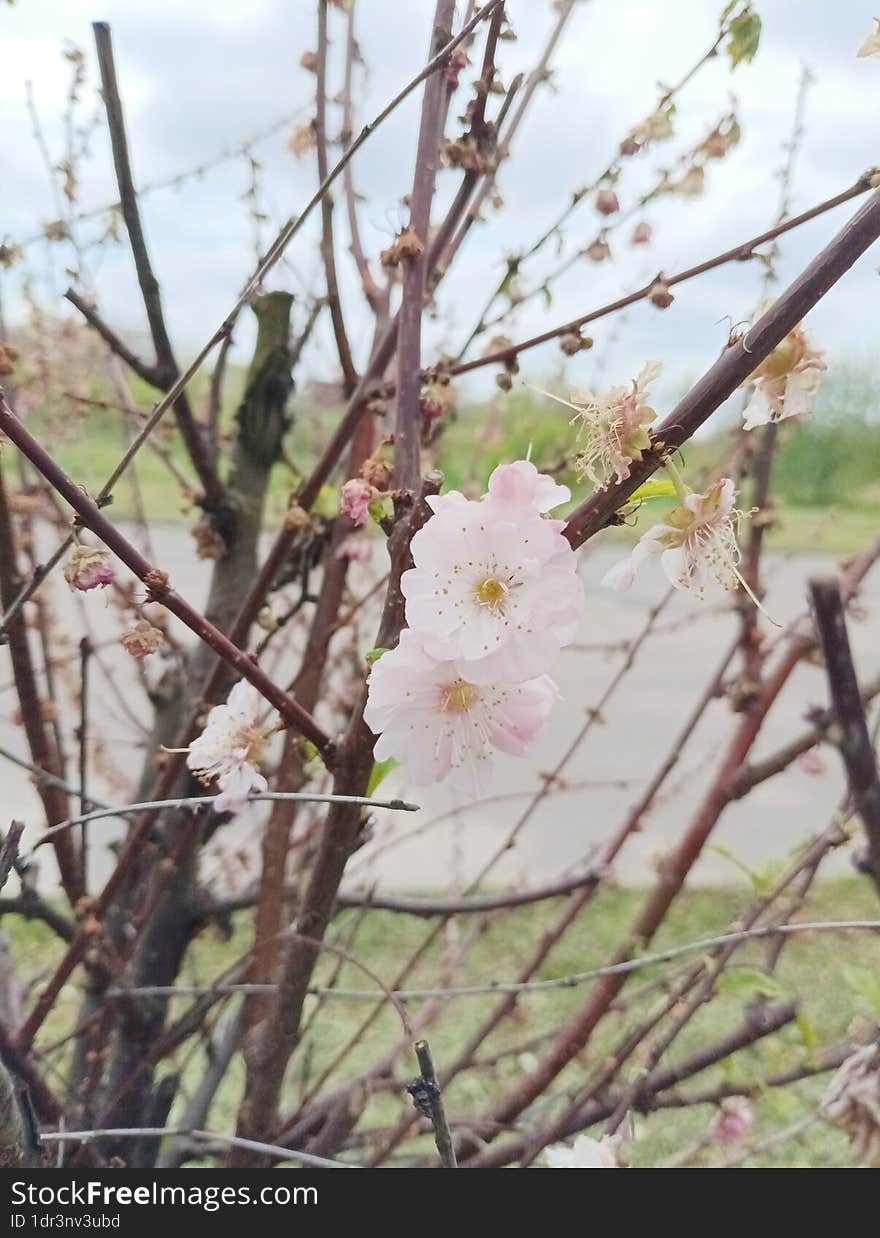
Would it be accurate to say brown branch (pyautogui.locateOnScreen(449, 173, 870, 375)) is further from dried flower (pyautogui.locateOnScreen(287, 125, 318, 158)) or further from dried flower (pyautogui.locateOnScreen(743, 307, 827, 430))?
dried flower (pyautogui.locateOnScreen(287, 125, 318, 158))

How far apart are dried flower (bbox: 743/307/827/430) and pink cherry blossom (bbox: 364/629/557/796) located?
12 centimetres

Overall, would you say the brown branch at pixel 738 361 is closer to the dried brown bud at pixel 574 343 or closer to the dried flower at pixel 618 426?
the dried flower at pixel 618 426

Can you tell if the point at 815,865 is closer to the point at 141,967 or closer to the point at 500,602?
the point at 500,602

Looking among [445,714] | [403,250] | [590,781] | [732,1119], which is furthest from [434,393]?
[590,781]

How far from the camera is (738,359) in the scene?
28cm

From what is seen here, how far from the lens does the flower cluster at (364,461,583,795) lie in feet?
0.94

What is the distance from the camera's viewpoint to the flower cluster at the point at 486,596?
0.94ft

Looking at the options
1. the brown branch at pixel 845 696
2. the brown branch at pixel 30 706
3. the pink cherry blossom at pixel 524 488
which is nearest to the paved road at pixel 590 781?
the brown branch at pixel 30 706

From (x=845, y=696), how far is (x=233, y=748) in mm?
298

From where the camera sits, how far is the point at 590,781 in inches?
71.6

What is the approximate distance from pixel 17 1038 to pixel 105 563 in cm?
32

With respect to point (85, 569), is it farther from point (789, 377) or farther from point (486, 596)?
point (789, 377)
